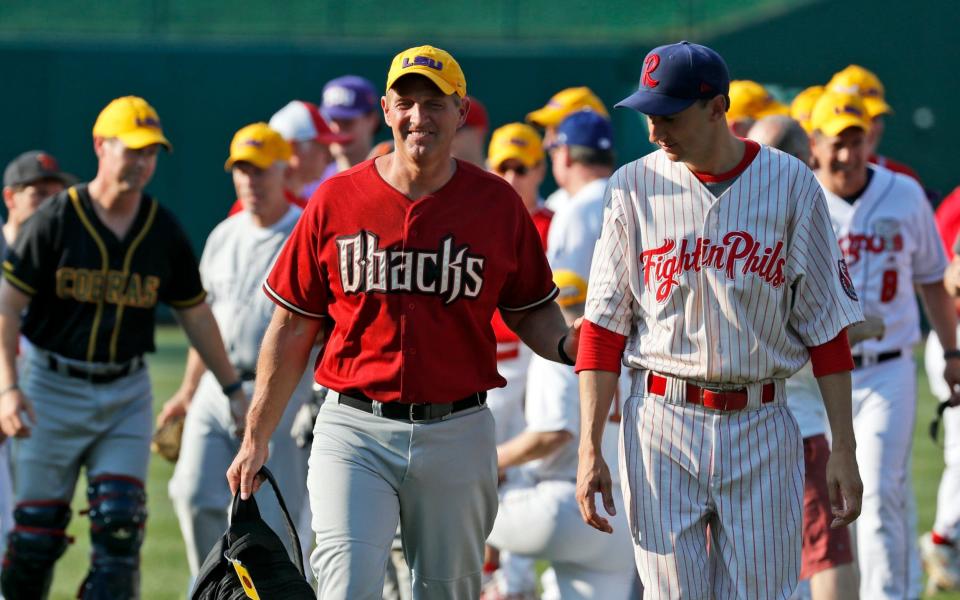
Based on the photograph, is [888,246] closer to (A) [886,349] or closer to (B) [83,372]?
(A) [886,349]

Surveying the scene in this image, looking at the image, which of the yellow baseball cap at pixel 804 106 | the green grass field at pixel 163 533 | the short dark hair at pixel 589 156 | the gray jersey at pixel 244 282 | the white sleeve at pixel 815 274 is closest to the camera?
the white sleeve at pixel 815 274

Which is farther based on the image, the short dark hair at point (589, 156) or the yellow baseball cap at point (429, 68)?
the short dark hair at point (589, 156)

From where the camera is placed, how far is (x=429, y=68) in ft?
16.5

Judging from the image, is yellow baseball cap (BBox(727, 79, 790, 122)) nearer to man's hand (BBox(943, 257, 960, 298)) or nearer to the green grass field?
man's hand (BBox(943, 257, 960, 298))

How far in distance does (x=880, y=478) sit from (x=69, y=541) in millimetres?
3746

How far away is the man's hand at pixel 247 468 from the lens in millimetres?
5113

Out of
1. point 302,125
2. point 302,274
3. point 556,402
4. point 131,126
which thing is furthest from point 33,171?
point 302,274

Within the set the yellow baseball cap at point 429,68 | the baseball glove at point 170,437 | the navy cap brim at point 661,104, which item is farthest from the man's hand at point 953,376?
the baseball glove at point 170,437

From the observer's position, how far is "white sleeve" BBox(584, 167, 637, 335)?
495 centimetres

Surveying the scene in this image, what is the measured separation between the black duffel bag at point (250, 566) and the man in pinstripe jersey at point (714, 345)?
0.97 meters

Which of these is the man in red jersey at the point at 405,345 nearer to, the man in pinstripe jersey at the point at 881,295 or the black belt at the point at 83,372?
the black belt at the point at 83,372

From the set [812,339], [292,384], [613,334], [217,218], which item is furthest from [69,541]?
[217,218]

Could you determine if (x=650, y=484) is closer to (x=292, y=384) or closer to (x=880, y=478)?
(x=292, y=384)

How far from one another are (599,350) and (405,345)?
2.06 ft
